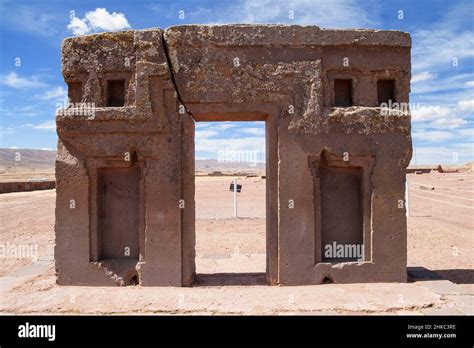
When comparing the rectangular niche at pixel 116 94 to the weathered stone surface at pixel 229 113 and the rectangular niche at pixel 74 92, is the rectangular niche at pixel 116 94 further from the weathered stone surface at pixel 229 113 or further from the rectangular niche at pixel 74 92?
the rectangular niche at pixel 74 92

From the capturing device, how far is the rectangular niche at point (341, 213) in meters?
5.75

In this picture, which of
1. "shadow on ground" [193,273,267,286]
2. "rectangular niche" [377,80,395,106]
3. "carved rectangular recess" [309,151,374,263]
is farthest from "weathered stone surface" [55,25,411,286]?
"shadow on ground" [193,273,267,286]

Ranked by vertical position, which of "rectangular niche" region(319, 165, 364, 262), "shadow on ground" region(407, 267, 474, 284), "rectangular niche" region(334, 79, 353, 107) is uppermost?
"rectangular niche" region(334, 79, 353, 107)

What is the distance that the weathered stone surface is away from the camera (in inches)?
217

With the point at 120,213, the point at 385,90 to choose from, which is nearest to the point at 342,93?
the point at 385,90

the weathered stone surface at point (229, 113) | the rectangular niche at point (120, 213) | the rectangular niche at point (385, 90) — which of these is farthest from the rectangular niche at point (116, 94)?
the rectangular niche at point (385, 90)

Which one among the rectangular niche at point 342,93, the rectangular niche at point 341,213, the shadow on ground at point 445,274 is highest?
the rectangular niche at point 342,93

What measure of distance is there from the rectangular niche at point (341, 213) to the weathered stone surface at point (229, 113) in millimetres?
164

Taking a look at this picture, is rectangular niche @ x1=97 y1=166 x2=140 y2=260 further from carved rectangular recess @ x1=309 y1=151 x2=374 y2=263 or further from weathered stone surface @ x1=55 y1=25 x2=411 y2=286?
carved rectangular recess @ x1=309 y1=151 x2=374 y2=263

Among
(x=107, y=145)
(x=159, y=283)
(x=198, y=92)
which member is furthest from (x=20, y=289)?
(x=198, y=92)

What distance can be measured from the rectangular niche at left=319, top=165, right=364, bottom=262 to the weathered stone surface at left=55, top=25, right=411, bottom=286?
0.16 metres

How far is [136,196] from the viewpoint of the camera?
581 cm
